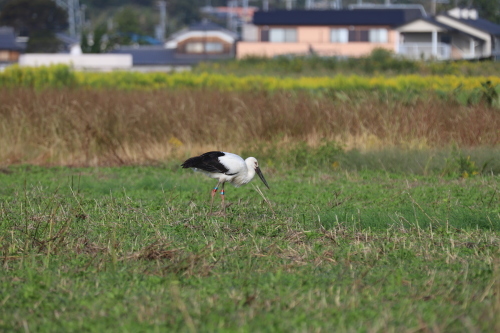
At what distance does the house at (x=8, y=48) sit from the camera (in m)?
67.2

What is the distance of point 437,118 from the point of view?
15.3m

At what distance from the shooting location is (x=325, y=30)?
2579 inches

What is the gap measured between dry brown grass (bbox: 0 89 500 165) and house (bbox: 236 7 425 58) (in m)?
48.3

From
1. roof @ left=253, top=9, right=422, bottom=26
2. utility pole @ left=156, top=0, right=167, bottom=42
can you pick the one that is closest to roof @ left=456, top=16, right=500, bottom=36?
roof @ left=253, top=9, right=422, bottom=26

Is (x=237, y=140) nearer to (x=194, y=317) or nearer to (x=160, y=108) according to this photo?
(x=160, y=108)

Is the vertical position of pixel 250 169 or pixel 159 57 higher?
pixel 250 169

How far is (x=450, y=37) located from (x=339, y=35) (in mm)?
8860

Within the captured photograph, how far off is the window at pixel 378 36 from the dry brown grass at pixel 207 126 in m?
48.9

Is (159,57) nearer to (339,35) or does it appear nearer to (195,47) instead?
(195,47)

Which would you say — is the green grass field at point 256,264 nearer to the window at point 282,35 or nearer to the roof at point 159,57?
the roof at point 159,57

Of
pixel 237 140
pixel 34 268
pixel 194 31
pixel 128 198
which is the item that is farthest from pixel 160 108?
pixel 194 31

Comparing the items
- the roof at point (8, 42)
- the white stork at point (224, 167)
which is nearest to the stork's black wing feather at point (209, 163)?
the white stork at point (224, 167)

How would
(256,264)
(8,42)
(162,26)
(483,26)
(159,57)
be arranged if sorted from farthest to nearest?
(162,26)
(8,42)
(159,57)
(483,26)
(256,264)

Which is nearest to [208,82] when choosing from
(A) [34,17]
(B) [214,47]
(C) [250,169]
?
(C) [250,169]
